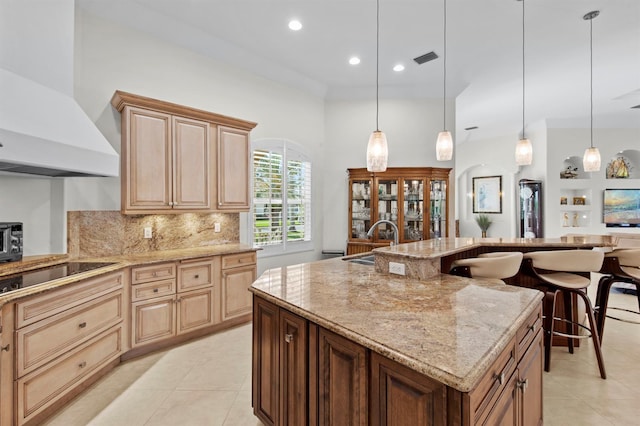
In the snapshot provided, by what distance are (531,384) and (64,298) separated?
9.84 ft

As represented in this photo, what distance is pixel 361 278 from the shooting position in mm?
2160

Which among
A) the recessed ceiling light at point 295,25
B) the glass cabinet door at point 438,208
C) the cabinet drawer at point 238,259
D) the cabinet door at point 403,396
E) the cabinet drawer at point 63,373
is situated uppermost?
the recessed ceiling light at point 295,25

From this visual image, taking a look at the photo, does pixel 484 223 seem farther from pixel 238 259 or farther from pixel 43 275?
pixel 43 275

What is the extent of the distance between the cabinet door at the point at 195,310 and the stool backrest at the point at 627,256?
408 cm

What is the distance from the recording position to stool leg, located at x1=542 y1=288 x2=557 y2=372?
2.73 metres

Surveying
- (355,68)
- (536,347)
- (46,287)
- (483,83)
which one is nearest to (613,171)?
(483,83)

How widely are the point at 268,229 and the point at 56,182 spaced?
2434 millimetres

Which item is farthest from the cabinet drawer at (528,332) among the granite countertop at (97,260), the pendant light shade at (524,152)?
the granite countertop at (97,260)

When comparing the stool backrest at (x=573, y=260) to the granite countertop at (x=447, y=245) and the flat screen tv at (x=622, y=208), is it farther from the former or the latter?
the flat screen tv at (x=622, y=208)

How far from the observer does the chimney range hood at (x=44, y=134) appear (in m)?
1.92

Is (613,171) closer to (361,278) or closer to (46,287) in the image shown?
(361,278)

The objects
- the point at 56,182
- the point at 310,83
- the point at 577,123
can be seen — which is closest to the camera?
the point at 56,182

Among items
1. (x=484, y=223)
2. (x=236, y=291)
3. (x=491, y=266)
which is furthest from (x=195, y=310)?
(x=484, y=223)

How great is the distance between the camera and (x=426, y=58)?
438 centimetres
